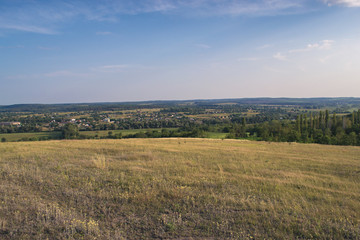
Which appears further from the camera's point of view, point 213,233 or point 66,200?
point 66,200

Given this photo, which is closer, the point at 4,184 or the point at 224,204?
the point at 224,204

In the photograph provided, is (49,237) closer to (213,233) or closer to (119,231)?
(119,231)

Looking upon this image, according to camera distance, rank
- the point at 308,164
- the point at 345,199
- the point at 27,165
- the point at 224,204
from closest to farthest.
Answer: the point at 224,204 → the point at 345,199 → the point at 27,165 → the point at 308,164

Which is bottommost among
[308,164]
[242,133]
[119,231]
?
[242,133]

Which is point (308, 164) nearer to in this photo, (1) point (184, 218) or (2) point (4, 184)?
(1) point (184, 218)

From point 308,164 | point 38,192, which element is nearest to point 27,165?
point 38,192

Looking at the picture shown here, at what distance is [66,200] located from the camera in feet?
23.6

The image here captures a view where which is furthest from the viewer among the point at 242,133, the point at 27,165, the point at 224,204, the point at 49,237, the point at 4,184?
the point at 242,133

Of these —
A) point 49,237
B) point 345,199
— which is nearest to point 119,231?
point 49,237

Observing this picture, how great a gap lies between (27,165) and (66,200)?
6.34 m

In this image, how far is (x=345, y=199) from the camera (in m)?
7.52

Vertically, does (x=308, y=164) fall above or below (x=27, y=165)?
below

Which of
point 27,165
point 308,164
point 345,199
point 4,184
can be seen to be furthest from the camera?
point 308,164

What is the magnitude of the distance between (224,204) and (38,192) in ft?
21.7
